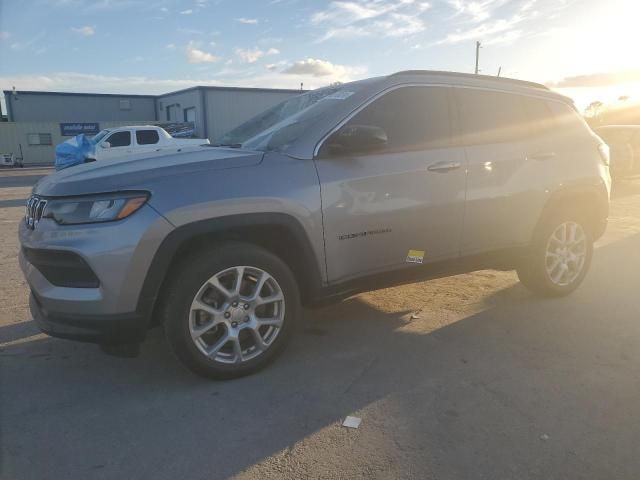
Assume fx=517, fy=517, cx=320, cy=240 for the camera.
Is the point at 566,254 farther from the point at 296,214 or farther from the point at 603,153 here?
the point at 296,214

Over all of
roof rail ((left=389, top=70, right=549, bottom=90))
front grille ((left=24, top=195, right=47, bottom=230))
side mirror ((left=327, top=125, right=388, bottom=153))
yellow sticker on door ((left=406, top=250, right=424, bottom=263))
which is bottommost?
yellow sticker on door ((left=406, top=250, right=424, bottom=263))

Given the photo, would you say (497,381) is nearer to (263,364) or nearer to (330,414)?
(330,414)

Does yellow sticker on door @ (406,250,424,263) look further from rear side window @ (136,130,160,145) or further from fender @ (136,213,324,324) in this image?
rear side window @ (136,130,160,145)

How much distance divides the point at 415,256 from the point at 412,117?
1.00m

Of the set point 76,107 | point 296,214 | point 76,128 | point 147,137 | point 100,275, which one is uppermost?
point 76,107

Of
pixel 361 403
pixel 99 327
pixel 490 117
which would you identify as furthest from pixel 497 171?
pixel 99 327

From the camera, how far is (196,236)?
9.50ft

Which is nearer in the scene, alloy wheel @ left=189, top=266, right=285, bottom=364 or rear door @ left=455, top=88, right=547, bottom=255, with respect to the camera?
alloy wheel @ left=189, top=266, right=285, bottom=364

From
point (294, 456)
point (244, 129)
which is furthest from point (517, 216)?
point (294, 456)

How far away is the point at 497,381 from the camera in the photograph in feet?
10.2

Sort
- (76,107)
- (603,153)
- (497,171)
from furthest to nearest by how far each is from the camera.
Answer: (76,107), (603,153), (497,171)

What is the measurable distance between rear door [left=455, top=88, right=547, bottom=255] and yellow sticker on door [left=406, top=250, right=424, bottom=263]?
1.35 ft

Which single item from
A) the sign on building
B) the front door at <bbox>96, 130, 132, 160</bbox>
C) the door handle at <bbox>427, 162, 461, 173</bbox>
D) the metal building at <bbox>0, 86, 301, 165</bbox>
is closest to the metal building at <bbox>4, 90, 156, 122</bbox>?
the metal building at <bbox>0, 86, 301, 165</bbox>

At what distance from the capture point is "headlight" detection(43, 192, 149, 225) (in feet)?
→ 8.98
